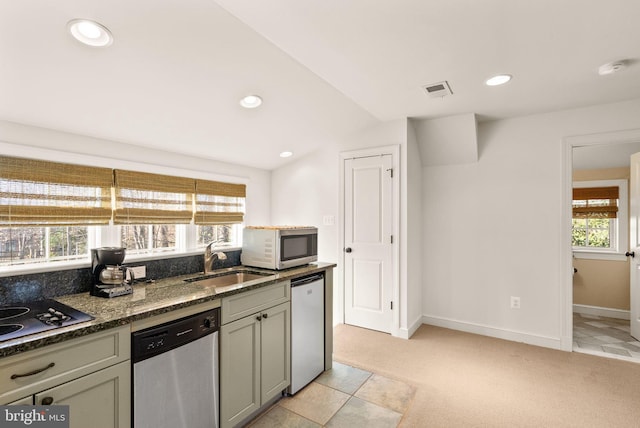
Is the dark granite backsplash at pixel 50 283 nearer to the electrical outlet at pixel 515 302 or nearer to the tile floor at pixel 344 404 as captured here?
the tile floor at pixel 344 404

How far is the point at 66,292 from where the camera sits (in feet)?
5.85

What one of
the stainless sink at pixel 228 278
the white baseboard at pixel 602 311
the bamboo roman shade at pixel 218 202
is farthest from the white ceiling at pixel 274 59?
the white baseboard at pixel 602 311

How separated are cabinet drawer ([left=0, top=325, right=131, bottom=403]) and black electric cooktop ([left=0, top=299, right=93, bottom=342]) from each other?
0.29ft

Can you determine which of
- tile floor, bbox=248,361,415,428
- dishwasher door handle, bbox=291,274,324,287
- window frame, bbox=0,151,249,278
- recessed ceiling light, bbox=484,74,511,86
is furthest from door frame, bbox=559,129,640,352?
window frame, bbox=0,151,249,278

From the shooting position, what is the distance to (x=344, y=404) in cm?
216

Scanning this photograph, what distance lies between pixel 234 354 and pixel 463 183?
9.79 feet

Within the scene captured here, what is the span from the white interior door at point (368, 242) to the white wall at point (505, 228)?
68 centimetres

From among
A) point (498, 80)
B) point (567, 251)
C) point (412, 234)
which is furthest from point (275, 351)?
point (567, 251)

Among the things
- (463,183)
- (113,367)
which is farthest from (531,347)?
(113,367)

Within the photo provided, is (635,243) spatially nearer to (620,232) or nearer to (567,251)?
(567,251)

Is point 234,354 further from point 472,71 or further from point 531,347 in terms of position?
point 531,347

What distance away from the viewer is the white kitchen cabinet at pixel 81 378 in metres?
1.06

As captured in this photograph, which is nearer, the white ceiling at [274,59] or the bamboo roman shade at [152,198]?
the white ceiling at [274,59]

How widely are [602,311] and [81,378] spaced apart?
17.6ft
